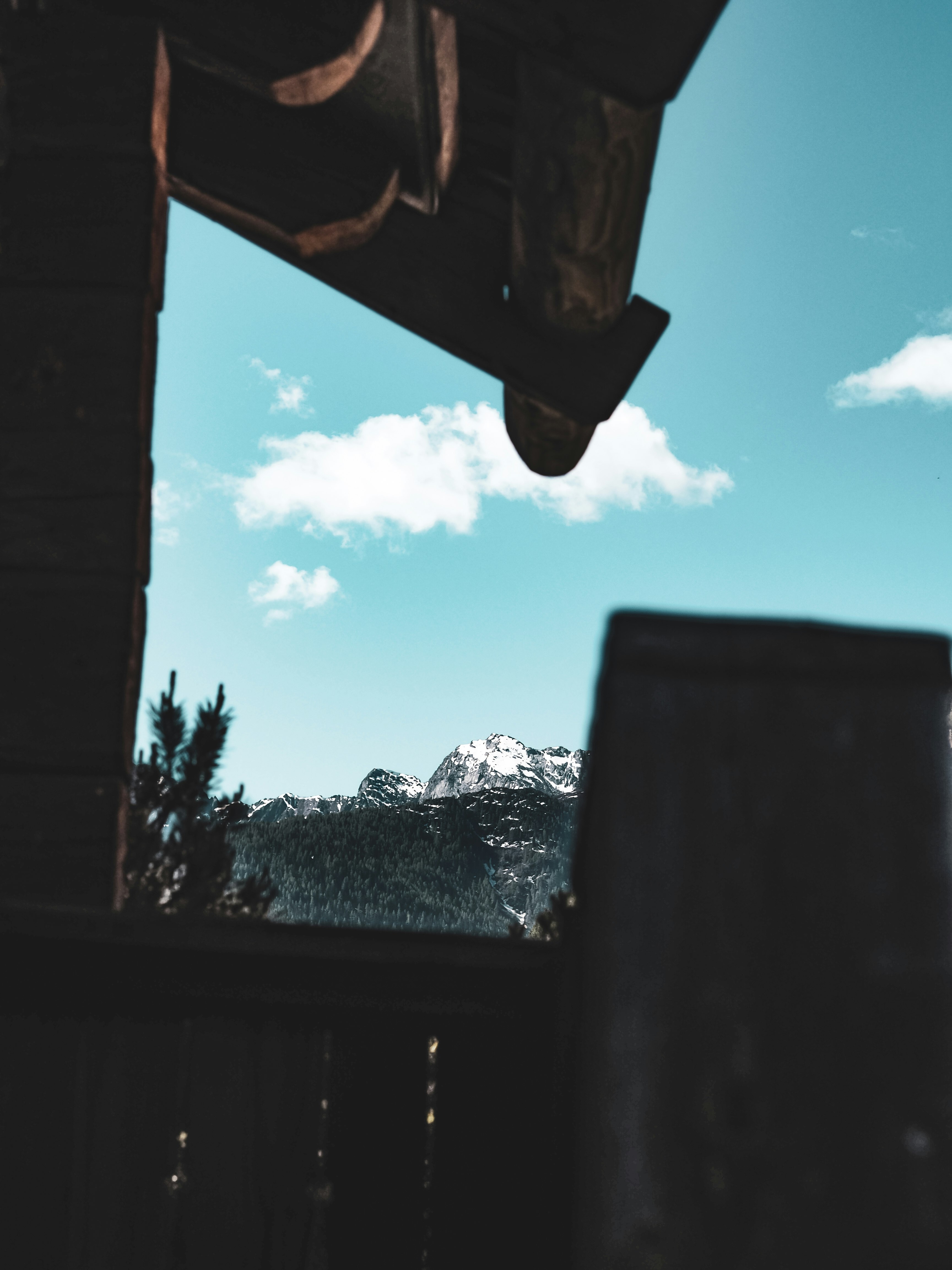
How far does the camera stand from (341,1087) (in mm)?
1288

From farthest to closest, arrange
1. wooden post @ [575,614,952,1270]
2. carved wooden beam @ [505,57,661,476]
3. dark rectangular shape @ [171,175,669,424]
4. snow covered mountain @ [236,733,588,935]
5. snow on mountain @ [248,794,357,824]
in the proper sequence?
snow on mountain @ [248,794,357,824], snow covered mountain @ [236,733,588,935], dark rectangular shape @ [171,175,669,424], carved wooden beam @ [505,57,661,476], wooden post @ [575,614,952,1270]

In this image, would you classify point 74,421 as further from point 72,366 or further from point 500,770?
point 500,770

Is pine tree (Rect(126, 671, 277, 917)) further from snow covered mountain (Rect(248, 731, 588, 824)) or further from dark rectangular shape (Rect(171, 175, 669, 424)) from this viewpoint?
snow covered mountain (Rect(248, 731, 588, 824))

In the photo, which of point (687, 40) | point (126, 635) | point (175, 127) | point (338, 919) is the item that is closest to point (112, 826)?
point (126, 635)

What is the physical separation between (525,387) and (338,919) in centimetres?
7000

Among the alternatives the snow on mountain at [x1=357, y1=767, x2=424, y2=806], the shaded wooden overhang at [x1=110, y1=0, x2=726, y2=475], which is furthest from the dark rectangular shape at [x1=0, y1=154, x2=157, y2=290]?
the snow on mountain at [x1=357, y1=767, x2=424, y2=806]

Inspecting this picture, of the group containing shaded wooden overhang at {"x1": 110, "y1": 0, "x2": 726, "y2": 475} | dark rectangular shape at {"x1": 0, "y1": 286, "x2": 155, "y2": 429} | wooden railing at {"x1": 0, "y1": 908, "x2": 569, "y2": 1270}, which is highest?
shaded wooden overhang at {"x1": 110, "y1": 0, "x2": 726, "y2": 475}

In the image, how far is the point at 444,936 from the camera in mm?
1235

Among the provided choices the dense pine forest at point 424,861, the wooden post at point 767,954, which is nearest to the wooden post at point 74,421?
the wooden post at point 767,954

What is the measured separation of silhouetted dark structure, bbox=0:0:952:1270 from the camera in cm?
61

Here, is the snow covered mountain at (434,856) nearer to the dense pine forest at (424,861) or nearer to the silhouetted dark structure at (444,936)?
the dense pine forest at (424,861)

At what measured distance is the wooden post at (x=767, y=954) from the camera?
0.59 meters

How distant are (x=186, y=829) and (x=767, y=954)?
3.98 meters

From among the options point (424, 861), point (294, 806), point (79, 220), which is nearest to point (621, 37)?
point (79, 220)
